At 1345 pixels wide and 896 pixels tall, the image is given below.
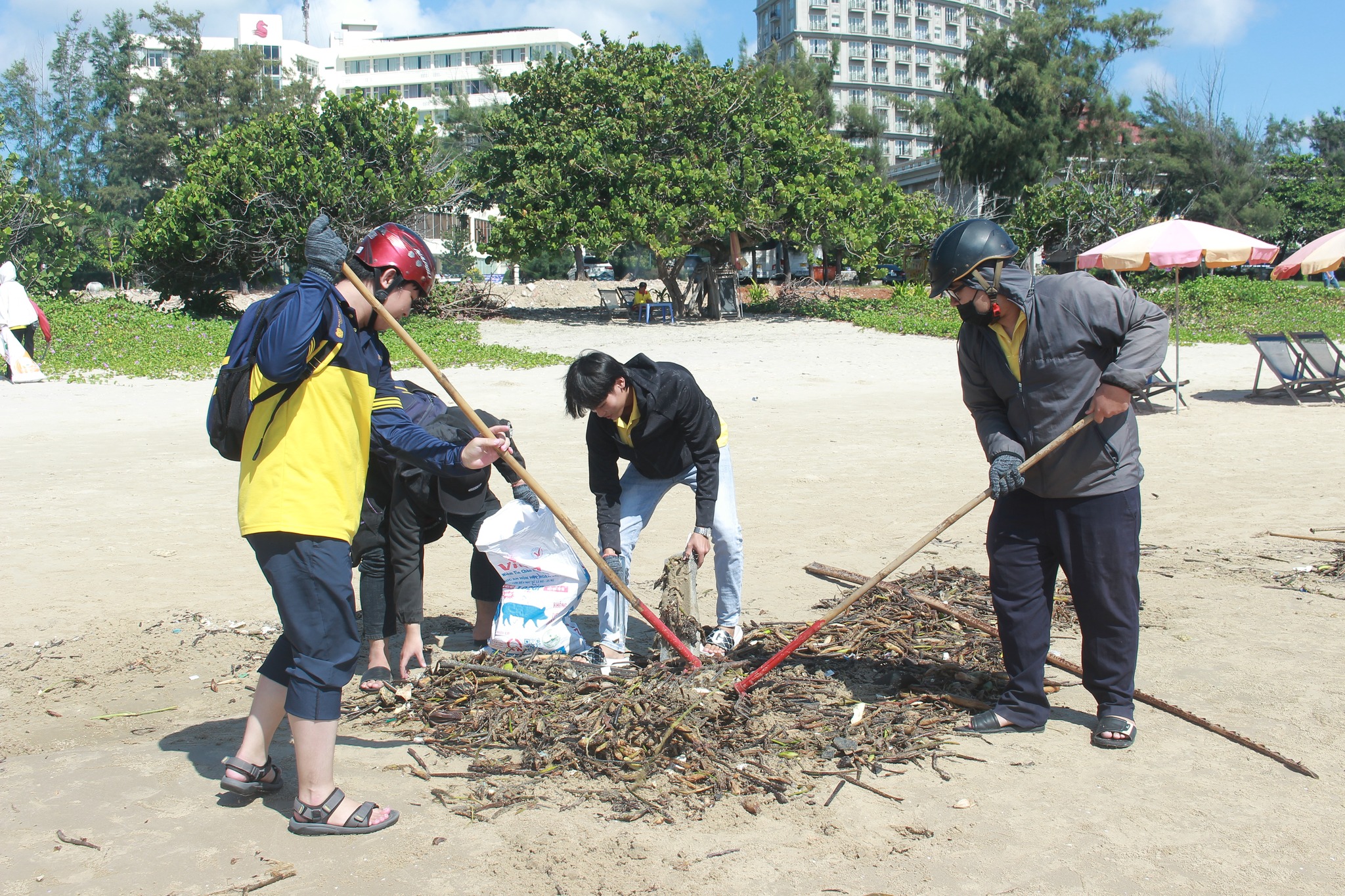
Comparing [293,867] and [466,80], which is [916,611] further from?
[466,80]

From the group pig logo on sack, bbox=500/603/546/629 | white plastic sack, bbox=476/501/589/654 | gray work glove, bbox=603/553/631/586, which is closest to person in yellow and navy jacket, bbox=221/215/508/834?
white plastic sack, bbox=476/501/589/654

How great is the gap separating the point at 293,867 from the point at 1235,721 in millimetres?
3345

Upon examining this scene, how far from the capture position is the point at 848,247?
81.4ft

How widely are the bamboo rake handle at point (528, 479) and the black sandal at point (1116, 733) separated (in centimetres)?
154

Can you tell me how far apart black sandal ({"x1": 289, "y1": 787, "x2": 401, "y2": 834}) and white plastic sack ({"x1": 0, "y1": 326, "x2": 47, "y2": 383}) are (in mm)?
13970

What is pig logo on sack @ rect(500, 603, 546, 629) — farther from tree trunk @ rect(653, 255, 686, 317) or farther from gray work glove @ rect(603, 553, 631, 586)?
tree trunk @ rect(653, 255, 686, 317)

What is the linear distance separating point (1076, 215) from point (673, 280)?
1499 centimetres

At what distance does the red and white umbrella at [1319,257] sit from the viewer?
510 inches

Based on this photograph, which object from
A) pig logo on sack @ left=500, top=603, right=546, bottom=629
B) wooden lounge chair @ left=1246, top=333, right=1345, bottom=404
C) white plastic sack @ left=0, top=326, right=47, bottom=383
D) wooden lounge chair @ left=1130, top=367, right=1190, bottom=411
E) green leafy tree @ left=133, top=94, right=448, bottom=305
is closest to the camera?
pig logo on sack @ left=500, top=603, right=546, bottom=629

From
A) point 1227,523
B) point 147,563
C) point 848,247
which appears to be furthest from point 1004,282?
point 848,247

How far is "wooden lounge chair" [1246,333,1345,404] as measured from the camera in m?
12.6

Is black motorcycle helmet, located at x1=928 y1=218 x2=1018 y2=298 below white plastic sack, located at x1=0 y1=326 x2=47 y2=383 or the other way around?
the other way around

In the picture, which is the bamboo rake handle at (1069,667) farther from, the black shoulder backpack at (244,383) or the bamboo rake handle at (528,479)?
the black shoulder backpack at (244,383)

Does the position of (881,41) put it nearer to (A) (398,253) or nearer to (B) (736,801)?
(A) (398,253)
